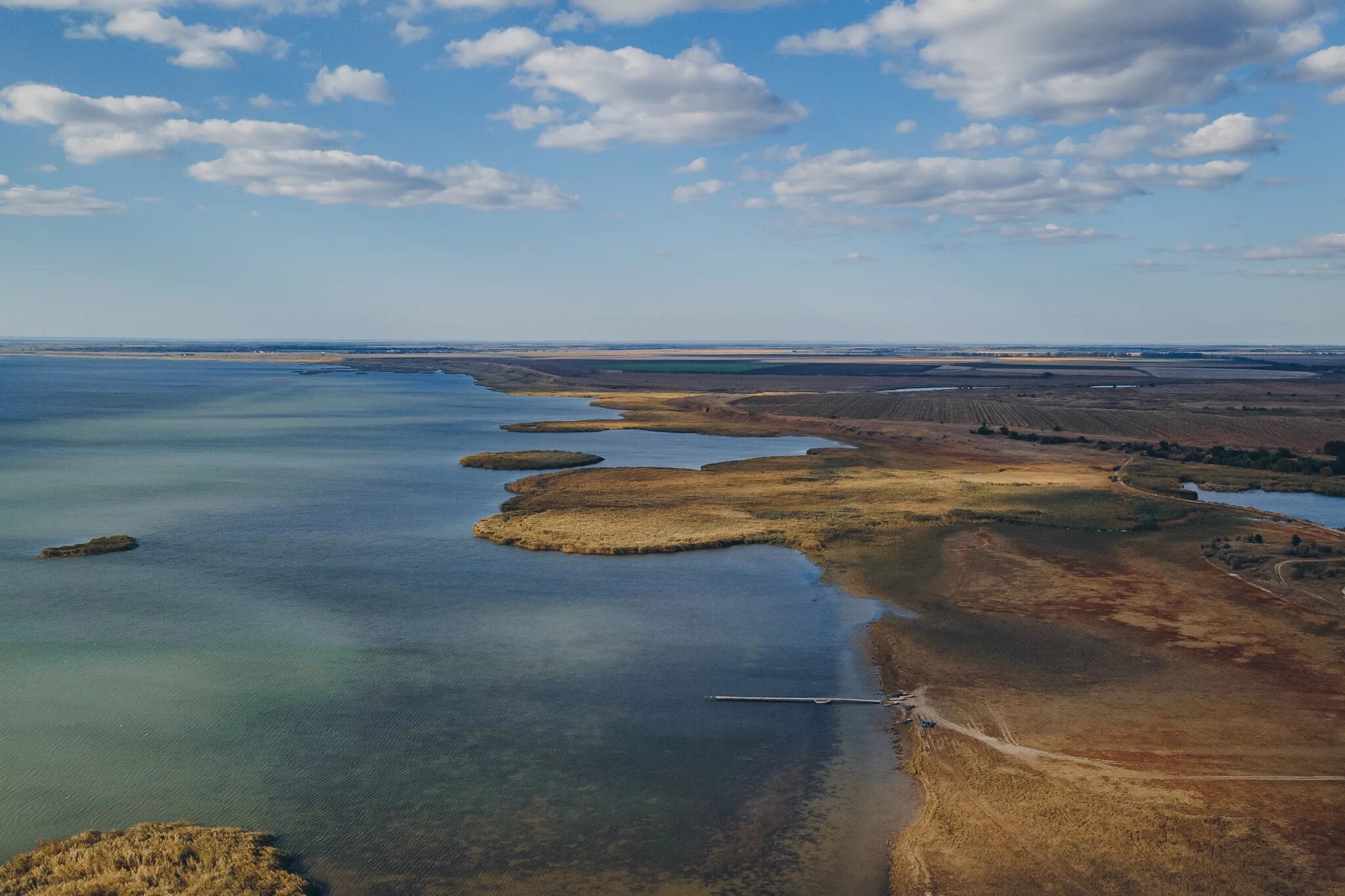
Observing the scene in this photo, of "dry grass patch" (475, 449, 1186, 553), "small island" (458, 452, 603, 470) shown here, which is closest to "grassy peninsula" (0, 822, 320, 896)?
"dry grass patch" (475, 449, 1186, 553)

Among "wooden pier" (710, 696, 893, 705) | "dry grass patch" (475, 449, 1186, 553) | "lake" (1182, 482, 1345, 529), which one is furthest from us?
"lake" (1182, 482, 1345, 529)

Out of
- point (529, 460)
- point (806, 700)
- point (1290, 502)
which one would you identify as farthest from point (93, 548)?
point (1290, 502)

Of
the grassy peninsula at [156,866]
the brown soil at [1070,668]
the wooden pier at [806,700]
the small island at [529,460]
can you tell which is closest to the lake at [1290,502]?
the brown soil at [1070,668]

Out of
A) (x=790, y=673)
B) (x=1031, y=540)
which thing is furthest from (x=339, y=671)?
(x=1031, y=540)

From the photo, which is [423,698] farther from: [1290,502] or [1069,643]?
[1290,502]

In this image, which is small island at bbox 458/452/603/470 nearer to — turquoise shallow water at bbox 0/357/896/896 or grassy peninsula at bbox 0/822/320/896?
A: turquoise shallow water at bbox 0/357/896/896
